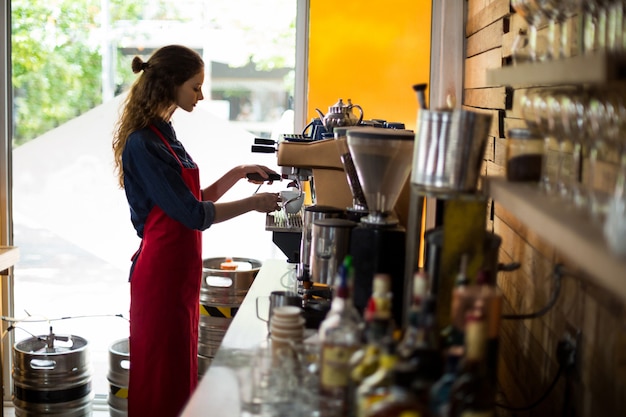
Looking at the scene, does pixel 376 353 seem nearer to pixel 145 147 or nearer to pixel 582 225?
pixel 582 225

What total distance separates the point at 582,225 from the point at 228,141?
11.4 feet

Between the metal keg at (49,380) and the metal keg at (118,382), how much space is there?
127 mm

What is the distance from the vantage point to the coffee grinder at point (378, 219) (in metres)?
2.14

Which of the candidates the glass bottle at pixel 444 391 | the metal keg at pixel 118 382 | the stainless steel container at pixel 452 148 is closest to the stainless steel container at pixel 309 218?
the stainless steel container at pixel 452 148

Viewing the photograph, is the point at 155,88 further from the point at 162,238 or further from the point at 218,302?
the point at 218,302

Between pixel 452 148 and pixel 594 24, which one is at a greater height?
pixel 594 24

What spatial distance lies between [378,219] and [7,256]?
220 centimetres

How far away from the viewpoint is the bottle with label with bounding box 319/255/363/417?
5.31 ft

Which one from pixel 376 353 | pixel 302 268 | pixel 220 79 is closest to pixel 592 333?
pixel 376 353

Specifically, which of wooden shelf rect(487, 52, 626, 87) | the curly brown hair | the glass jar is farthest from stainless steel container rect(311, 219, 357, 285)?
the curly brown hair

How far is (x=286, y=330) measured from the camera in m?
2.03

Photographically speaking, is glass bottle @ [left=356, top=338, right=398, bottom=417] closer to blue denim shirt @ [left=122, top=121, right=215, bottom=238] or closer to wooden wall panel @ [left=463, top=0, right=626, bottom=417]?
wooden wall panel @ [left=463, top=0, right=626, bottom=417]

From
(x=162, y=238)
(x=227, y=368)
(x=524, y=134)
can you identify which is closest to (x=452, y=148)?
(x=524, y=134)

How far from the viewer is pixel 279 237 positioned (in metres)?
3.20
